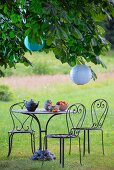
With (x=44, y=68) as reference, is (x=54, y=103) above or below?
below

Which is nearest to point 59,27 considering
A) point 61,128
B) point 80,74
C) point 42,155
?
point 80,74

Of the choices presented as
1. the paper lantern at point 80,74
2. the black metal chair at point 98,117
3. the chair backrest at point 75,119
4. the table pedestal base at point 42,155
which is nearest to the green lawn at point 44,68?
the black metal chair at point 98,117

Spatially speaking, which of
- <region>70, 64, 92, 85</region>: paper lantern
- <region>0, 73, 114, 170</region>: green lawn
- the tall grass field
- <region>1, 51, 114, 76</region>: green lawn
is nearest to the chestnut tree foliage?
<region>70, 64, 92, 85</region>: paper lantern

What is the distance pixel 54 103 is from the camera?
13.7 meters

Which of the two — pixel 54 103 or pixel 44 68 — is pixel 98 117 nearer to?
pixel 54 103

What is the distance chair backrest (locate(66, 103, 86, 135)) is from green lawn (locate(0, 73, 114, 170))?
167 millimetres

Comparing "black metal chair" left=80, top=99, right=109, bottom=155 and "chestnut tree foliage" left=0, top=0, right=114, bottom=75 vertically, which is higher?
"chestnut tree foliage" left=0, top=0, right=114, bottom=75

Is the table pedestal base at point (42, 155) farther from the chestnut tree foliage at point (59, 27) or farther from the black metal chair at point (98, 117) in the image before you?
the chestnut tree foliage at point (59, 27)

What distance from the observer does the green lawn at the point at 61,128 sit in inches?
255

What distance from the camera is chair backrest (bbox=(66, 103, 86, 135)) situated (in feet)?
21.2

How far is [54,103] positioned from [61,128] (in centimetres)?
284

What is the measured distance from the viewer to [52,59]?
58.3 feet

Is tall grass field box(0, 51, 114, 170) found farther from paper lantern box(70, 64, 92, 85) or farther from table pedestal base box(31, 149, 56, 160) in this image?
paper lantern box(70, 64, 92, 85)

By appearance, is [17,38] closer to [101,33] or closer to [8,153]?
[101,33]
